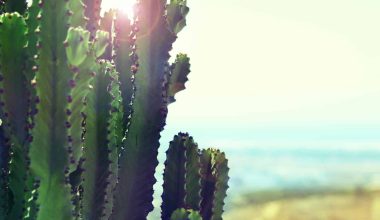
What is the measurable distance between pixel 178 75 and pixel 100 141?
0.89 m

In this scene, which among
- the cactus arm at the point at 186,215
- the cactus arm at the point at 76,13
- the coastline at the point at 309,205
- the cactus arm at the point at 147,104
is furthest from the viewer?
the coastline at the point at 309,205

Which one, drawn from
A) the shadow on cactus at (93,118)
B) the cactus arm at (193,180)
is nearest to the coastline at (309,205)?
the cactus arm at (193,180)

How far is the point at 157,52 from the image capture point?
3479 mm

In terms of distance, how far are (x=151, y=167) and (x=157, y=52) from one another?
57 cm

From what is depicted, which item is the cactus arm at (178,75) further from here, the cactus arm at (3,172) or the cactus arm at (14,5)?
the cactus arm at (3,172)

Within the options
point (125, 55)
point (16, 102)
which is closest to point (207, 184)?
point (125, 55)

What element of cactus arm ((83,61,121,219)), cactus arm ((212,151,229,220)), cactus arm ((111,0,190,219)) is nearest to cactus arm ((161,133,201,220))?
cactus arm ((111,0,190,219))

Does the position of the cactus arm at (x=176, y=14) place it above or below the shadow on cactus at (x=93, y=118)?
above

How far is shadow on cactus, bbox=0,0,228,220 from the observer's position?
2.85 m

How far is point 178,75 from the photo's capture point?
3.96 metres

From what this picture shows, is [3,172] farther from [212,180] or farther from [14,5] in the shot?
[212,180]

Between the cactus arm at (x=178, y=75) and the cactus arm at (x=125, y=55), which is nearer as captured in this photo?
the cactus arm at (x=125, y=55)

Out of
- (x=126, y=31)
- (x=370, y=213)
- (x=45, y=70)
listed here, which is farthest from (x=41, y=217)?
(x=370, y=213)

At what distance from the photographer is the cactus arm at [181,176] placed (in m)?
3.58
